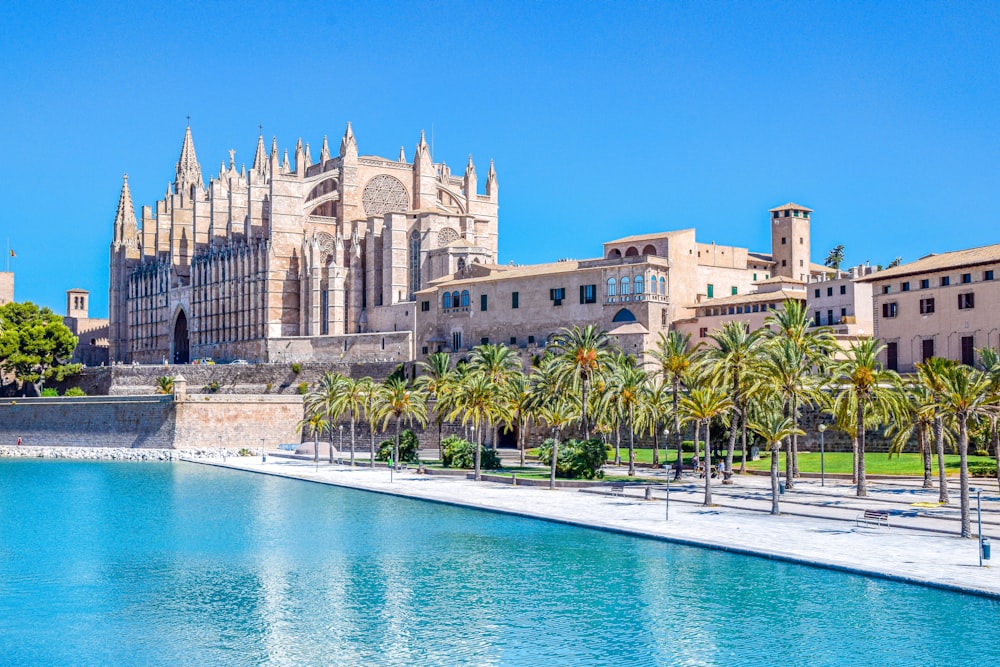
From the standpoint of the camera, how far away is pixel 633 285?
61844 millimetres

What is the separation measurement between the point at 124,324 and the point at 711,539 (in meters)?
91.6

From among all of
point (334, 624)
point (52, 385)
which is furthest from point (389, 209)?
point (334, 624)

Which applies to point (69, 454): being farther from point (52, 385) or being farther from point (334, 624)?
point (334, 624)

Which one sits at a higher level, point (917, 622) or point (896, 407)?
point (896, 407)

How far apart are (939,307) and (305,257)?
49.4 meters

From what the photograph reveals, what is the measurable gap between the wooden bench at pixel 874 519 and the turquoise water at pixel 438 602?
5.16 m

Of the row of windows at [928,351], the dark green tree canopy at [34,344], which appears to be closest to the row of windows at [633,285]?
the row of windows at [928,351]

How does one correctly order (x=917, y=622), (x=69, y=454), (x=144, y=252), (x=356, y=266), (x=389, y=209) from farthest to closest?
(x=144, y=252), (x=389, y=209), (x=356, y=266), (x=69, y=454), (x=917, y=622)

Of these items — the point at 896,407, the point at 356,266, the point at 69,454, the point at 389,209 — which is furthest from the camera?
the point at 389,209

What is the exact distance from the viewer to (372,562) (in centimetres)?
2980

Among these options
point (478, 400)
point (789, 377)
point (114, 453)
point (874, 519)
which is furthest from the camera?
point (114, 453)

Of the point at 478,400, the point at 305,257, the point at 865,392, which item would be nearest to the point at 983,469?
the point at 865,392

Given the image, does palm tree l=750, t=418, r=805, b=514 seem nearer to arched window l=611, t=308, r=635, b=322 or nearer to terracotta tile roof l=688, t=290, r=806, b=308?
terracotta tile roof l=688, t=290, r=806, b=308

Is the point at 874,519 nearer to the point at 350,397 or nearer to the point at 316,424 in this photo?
the point at 350,397
